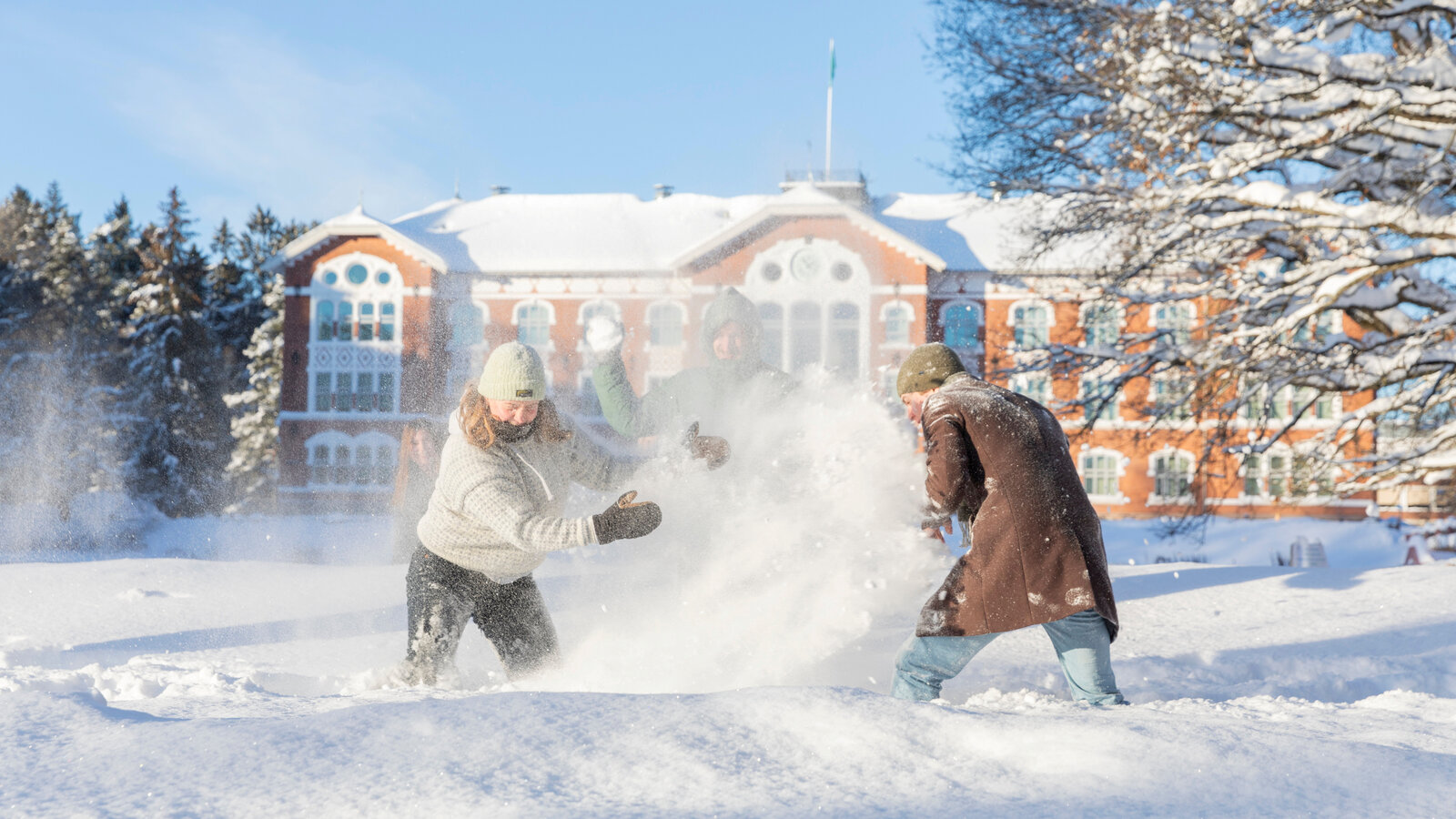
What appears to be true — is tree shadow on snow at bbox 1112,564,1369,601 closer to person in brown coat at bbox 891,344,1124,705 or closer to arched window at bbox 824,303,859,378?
person in brown coat at bbox 891,344,1124,705

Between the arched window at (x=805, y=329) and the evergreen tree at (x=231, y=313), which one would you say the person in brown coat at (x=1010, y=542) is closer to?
the arched window at (x=805, y=329)

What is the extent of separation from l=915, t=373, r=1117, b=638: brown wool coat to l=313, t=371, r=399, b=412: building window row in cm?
2630

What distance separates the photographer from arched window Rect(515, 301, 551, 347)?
26.0 meters

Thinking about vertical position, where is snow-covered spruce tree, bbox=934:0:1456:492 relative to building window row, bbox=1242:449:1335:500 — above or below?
above

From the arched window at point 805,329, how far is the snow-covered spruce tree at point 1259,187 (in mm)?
15434

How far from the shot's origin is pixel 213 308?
35500 millimetres

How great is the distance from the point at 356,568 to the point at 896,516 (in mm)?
6731

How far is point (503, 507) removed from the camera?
11.8 ft

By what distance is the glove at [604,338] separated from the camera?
5.10m

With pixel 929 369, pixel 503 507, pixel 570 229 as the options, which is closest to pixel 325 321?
pixel 570 229

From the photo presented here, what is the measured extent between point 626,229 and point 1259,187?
2161 centimetres

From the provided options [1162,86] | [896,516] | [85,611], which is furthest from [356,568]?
[1162,86]

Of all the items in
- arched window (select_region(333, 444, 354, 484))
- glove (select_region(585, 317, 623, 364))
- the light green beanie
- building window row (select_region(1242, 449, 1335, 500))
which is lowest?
arched window (select_region(333, 444, 354, 484))

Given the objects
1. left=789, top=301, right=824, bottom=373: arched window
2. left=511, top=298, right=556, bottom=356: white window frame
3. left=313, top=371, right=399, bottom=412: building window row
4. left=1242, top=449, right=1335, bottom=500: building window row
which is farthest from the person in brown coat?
left=313, top=371, right=399, bottom=412: building window row
